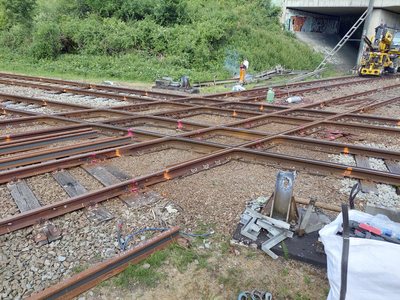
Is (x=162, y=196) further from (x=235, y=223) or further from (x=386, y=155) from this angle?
(x=386, y=155)

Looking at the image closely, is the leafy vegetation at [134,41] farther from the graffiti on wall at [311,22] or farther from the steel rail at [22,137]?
the steel rail at [22,137]

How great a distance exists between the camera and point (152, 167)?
5945 millimetres

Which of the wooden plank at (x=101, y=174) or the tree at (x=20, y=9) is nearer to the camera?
the wooden plank at (x=101, y=174)

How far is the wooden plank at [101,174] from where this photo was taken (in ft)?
17.1

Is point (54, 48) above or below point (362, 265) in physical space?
above

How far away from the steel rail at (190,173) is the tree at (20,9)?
91.7ft

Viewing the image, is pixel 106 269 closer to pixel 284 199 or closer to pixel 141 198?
pixel 141 198

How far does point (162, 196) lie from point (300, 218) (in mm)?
2036

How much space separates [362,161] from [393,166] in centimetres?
55

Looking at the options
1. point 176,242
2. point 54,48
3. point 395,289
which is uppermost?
point 54,48

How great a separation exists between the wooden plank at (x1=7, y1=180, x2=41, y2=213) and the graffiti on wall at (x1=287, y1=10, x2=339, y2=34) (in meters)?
33.5

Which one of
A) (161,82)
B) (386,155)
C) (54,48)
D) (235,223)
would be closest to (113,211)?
(235,223)

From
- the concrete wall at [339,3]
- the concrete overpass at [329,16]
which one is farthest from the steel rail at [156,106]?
the concrete wall at [339,3]

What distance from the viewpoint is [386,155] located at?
660cm
